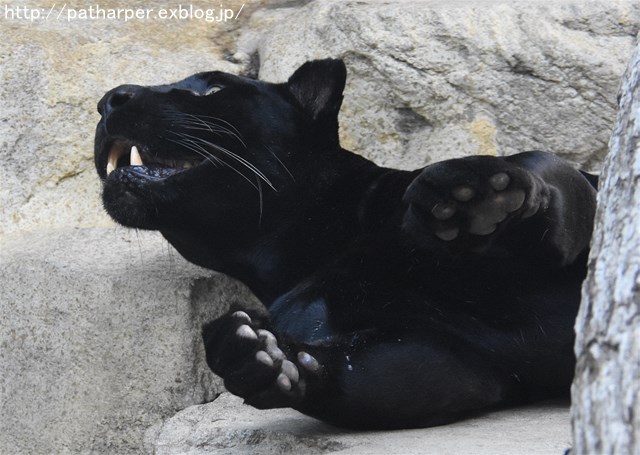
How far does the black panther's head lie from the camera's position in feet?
10.9

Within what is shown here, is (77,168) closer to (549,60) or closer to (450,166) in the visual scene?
(549,60)

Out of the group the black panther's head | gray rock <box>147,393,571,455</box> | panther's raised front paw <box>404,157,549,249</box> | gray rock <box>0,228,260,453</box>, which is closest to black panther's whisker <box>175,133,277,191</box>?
the black panther's head

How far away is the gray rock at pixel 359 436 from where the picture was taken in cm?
243

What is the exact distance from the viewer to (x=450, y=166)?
2.41 metres

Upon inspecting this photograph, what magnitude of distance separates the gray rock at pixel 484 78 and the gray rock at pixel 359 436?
1610 mm

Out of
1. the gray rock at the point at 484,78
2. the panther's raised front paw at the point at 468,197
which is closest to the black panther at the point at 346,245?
the panther's raised front paw at the point at 468,197

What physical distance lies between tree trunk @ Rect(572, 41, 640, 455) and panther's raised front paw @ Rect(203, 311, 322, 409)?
81cm

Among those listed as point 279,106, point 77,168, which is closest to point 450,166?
point 279,106

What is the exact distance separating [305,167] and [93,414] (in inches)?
42.2

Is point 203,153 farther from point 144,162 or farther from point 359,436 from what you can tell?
point 359,436

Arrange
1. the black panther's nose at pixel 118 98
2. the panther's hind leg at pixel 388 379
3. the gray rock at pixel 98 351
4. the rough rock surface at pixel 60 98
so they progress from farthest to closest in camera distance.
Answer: the rough rock surface at pixel 60 98
the gray rock at pixel 98 351
the black panther's nose at pixel 118 98
the panther's hind leg at pixel 388 379

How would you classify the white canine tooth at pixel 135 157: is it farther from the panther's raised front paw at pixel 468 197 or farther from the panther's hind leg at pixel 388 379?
the panther's raised front paw at pixel 468 197

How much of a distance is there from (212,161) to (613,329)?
197cm

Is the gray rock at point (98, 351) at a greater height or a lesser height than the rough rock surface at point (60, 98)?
lesser
